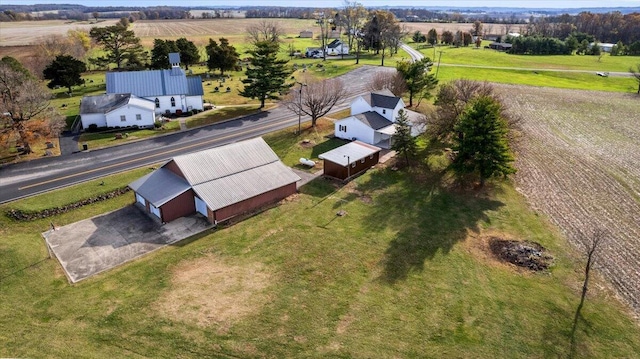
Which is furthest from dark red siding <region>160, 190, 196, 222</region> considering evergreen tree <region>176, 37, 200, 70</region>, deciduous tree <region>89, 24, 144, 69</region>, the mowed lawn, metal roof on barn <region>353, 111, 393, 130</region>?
deciduous tree <region>89, 24, 144, 69</region>

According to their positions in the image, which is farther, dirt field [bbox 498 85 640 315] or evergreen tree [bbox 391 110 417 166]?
evergreen tree [bbox 391 110 417 166]

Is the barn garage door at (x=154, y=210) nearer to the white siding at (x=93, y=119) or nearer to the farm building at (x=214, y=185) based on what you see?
the farm building at (x=214, y=185)

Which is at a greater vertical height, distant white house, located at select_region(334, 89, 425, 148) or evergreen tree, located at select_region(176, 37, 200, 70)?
evergreen tree, located at select_region(176, 37, 200, 70)

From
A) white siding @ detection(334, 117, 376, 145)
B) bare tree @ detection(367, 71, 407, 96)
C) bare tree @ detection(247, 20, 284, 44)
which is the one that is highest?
bare tree @ detection(247, 20, 284, 44)

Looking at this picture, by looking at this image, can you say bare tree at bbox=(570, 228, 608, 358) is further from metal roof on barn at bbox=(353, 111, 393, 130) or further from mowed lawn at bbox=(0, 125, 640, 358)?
metal roof on barn at bbox=(353, 111, 393, 130)

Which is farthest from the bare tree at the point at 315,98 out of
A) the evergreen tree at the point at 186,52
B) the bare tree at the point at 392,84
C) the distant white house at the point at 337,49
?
the distant white house at the point at 337,49

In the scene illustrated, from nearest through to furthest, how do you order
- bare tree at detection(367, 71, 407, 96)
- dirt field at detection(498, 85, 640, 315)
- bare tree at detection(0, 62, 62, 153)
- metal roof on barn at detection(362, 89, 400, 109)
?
dirt field at detection(498, 85, 640, 315)
bare tree at detection(0, 62, 62, 153)
metal roof on barn at detection(362, 89, 400, 109)
bare tree at detection(367, 71, 407, 96)

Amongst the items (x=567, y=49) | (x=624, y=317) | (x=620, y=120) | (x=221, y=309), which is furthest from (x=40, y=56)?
(x=567, y=49)

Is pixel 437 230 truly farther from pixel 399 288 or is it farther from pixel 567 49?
pixel 567 49
